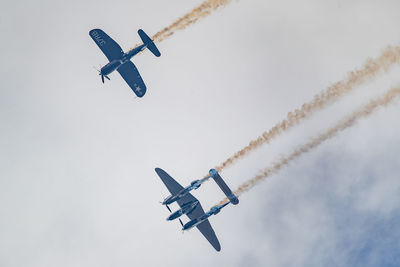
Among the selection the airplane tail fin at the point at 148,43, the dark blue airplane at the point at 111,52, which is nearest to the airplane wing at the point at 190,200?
the dark blue airplane at the point at 111,52

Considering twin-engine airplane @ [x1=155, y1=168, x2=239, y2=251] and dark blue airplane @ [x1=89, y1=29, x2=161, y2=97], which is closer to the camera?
twin-engine airplane @ [x1=155, y1=168, x2=239, y2=251]

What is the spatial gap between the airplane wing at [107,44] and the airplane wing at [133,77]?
7.35 feet

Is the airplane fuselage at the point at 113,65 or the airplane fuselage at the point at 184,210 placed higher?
the airplane fuselage at the point at 113,65

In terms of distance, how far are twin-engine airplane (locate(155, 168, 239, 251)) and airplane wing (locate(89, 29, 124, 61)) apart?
14.2m

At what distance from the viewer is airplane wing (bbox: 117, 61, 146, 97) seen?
65.2 m

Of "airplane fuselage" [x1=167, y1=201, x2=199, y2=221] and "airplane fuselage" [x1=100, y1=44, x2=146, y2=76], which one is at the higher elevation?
"airplane fuselage" [x1=100, y1=44, x2=146, y2=76]

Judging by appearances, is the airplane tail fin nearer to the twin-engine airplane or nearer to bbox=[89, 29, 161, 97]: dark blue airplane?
bbox=[89, 29, 161, 97]: dark blue airplane

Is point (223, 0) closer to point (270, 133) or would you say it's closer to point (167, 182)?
point (270, 133)

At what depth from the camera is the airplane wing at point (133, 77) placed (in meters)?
65.2

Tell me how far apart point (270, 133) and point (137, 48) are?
18646 mm

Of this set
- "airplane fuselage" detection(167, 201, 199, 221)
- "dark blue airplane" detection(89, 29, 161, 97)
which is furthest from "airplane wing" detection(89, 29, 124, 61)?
"airplane fuselage" detection(167, 201, 199, 221)

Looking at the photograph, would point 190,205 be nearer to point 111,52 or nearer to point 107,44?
point 111,52

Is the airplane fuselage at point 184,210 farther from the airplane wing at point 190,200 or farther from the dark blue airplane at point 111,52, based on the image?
the dark blue airplane at point 111,52

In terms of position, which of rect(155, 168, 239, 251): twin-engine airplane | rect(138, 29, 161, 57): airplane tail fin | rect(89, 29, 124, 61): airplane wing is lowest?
rect(155, 168, 239, 251): twin-engine airplane
